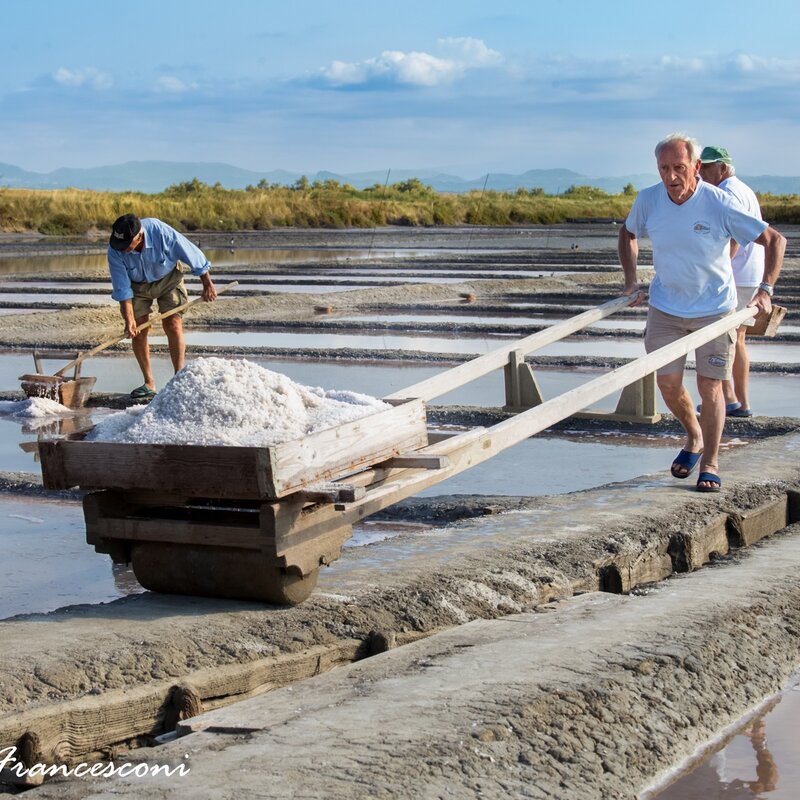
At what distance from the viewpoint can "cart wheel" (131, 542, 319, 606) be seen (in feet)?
13.0

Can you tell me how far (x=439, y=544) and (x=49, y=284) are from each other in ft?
61.0

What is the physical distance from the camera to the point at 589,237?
39.8 m

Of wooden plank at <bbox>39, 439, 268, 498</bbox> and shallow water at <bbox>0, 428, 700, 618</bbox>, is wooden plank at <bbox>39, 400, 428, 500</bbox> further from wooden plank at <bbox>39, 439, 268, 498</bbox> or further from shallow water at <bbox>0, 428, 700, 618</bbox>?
shallow water at <bbox>0, 428, 700, 618</bbox>

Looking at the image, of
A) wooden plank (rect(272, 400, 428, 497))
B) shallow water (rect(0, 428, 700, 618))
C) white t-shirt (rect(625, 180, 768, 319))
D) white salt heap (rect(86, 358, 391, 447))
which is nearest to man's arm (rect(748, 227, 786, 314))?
white t-shirt (rect(625, 180, 768, 319))

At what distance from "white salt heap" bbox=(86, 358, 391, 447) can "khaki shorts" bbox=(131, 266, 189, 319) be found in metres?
4.71

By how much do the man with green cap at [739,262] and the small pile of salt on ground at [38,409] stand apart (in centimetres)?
419

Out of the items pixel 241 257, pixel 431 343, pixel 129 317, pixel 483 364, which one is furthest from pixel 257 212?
→ pixel 483 364

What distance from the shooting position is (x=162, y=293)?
8.94m

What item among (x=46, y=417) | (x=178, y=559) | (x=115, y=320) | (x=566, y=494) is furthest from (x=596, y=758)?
(x=115, y=320)

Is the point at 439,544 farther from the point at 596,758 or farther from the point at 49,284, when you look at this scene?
the point at 49,284

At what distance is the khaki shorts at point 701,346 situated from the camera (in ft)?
18.5

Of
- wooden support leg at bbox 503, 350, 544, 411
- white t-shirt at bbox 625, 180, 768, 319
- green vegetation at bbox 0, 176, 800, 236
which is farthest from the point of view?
green vegetation at bbox 0, 176, 800, 236

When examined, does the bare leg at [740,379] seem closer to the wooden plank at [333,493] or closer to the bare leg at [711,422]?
the bare leg at [711,422]

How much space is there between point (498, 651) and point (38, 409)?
5621 millimetres
